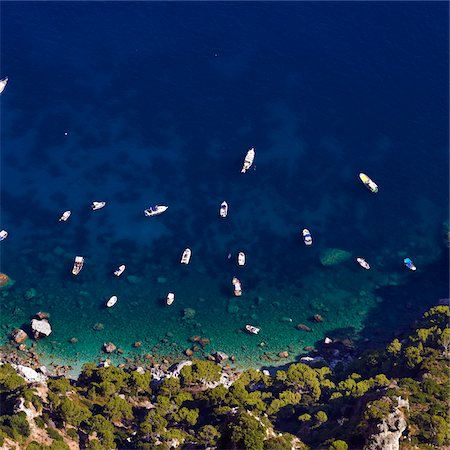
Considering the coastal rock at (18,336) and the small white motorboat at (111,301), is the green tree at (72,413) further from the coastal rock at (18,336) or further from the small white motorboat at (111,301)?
the small white motorboat at (111,301)

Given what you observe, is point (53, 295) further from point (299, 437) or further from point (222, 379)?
point (299, 437)

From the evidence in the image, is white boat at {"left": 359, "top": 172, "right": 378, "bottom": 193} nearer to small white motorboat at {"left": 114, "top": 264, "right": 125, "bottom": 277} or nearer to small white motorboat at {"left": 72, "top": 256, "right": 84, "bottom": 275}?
small white motorboat at {"left": 114, "top": 264, "right": 125, "bottom": 277}

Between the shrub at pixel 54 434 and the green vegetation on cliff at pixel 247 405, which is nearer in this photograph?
the green vegetation on cliff at pixel 247 405

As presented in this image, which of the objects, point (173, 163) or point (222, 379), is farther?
point (173, 163)

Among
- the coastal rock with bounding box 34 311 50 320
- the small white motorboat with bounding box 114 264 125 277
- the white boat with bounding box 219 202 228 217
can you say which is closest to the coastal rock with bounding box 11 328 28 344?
the coastal rock with bounding box 34 311 50 320

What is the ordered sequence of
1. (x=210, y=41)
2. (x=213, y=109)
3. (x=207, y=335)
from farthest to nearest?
(x=210, y=41) → (x=213, y=109) → (x=207, y=335)

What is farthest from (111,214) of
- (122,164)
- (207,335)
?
(207,335)

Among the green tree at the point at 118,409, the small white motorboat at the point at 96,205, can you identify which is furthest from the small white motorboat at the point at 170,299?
the green tree at the point at 118,409
